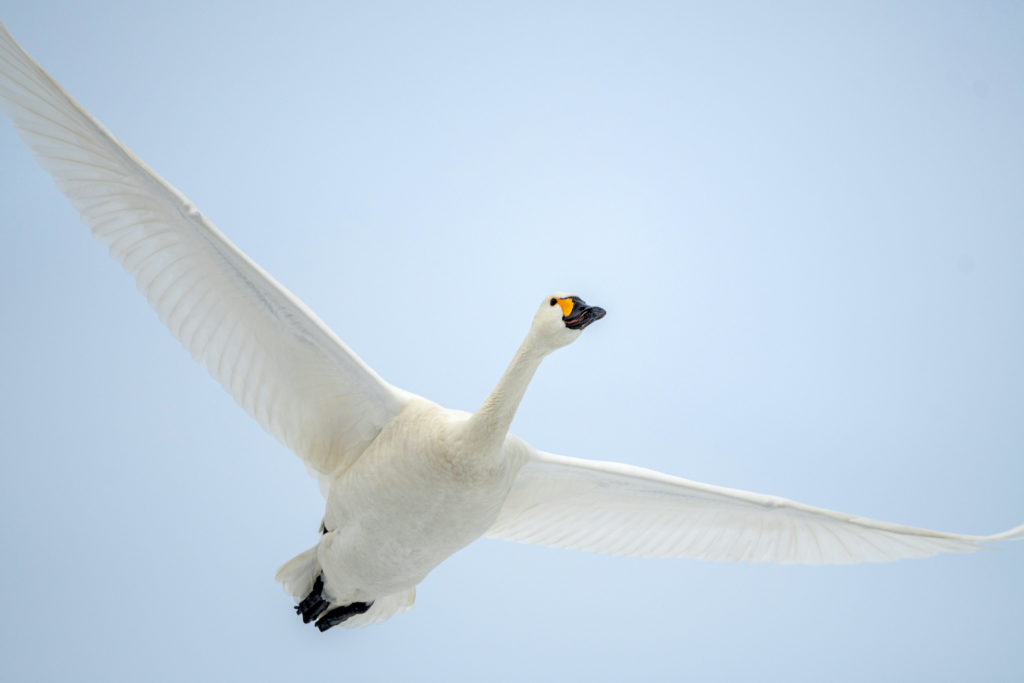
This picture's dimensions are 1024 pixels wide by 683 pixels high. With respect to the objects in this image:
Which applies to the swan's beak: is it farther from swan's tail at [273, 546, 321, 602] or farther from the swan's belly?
swan's tail at [273, 546, 321, 602]

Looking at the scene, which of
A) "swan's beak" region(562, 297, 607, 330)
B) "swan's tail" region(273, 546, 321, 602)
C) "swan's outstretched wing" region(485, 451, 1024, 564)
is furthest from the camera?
"swan's tail" region(273, 546, 321, 602)

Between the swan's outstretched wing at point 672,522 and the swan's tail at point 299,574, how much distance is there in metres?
0.85

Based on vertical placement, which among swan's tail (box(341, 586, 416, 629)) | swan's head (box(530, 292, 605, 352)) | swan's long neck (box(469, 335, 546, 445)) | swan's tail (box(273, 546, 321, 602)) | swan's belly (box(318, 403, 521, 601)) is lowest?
swan's tail (box(341, 586, 416, 629))

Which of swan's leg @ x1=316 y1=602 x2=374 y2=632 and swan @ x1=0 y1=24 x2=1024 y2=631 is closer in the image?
swan @ x1=0 y1=24 x2=1024 y2=631

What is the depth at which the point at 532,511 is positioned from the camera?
4180 mm

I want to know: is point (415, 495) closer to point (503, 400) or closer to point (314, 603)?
point (503, 400)

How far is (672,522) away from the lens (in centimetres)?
416

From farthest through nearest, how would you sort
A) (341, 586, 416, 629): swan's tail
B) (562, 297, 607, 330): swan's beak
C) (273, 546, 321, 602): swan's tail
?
(341, 586, 416, 629): swan's tail < (273, 546, 321, 602): swan's tail < (562, 297, 607, 330): swan's beak

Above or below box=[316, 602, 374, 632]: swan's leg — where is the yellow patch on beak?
above

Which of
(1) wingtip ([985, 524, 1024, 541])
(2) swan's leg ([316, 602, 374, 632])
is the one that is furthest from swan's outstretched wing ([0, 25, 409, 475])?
(1) wingtip ([985, 524, 1024, 541])

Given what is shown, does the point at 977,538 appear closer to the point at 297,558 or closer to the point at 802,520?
the point at 802,520

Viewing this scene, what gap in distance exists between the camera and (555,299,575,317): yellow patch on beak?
3178 millimetres

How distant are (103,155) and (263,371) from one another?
108 centimetres

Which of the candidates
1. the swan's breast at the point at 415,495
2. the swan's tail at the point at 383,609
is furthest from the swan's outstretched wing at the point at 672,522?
the swan's tail at the point at 383,609
